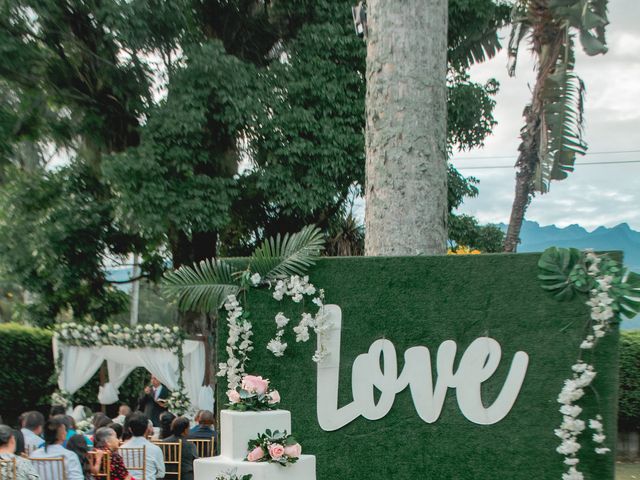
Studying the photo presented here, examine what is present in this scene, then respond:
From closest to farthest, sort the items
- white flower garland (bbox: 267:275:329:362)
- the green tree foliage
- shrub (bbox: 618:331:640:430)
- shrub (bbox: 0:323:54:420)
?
white flower garland (bbox: 267:275:329:362)
shrub (bbox: 618:331:640:430)
the green tree foliage
shrub (bbox: 0:323:54:420)

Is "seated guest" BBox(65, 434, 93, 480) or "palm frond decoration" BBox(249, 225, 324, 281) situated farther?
"seated guest" BBox(65, 434, 93, 480)

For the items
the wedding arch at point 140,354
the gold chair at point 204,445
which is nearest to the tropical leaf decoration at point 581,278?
the gold chair at point 204,445

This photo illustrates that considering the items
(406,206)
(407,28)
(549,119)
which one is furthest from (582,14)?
(406,206)

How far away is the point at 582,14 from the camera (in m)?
11.1

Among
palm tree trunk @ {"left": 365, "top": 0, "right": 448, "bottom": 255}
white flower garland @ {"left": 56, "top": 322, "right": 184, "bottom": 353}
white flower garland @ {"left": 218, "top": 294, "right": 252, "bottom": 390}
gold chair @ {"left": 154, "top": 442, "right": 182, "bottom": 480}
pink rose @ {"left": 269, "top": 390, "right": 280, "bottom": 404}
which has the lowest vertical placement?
gold chair @ {"left": 154, "top": 442, "right": 182, "bottom": 480}

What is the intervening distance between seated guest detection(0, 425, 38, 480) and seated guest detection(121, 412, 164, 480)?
1848 millimetres

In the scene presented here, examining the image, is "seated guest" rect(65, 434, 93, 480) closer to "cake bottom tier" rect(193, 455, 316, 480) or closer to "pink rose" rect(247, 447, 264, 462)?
"cake bottom tier" rect(193, 455, 316, 480)

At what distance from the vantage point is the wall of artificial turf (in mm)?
6555

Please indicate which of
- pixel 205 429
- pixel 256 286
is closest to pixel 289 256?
pixel 256 286

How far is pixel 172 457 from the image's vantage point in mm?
9453

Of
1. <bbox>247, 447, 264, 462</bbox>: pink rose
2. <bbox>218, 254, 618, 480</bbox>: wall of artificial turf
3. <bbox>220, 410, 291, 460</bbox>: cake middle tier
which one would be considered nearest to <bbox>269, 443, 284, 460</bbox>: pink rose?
<bbox>247, 447, 264, 462</bbox>: pink rose

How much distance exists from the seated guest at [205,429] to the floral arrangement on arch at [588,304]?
5.17 m

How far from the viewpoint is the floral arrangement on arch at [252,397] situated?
6.57 metres

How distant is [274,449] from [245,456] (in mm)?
345
